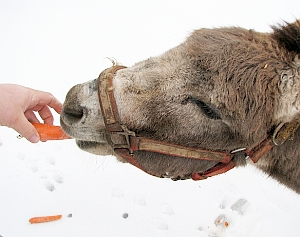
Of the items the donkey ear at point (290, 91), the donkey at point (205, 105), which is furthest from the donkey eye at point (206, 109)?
the donkey ear at point (290, 91)

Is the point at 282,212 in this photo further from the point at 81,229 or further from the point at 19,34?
the point at 19,34

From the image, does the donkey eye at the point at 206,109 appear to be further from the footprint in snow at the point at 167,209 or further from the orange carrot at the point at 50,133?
the footprint in snow at the point at 167,209

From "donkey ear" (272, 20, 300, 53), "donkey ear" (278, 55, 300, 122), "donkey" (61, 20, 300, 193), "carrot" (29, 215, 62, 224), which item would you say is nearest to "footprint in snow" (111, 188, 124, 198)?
"carrot" (29, 215, 62, 224)

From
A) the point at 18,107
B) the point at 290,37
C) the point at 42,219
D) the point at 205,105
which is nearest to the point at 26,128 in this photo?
the point at 18,107

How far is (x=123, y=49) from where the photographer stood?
246 inches

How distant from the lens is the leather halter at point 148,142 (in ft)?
7.55

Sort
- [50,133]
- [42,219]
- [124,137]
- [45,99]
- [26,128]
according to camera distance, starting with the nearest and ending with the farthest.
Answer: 1. [124,137]
2. [26,128]
3. [50,133]
4. [45,99]
5. [42,219]

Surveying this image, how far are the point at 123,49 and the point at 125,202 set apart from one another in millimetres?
3118

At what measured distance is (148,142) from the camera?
242 centimetres

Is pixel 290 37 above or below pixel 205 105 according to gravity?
above

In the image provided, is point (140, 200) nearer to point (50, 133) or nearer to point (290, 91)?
point (50, 133)

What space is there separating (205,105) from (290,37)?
2.45 ft

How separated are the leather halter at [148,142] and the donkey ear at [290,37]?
20.8 inches

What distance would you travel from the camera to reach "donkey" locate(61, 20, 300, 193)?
2.20 metres
